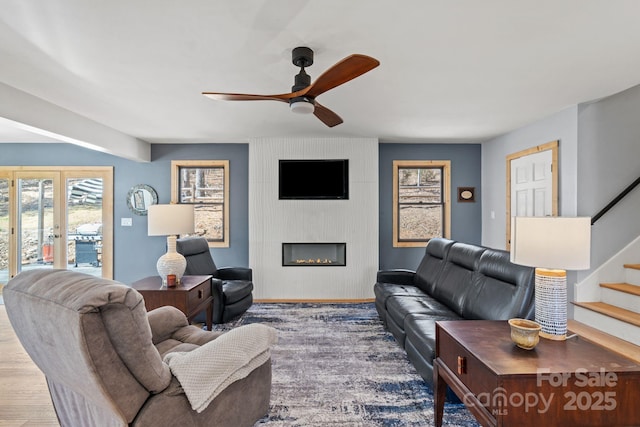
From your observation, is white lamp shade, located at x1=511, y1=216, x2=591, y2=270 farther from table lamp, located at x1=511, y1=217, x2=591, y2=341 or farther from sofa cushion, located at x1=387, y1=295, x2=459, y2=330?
sofa cushion, located at x1=387, y1=295, x2=459, y2=330

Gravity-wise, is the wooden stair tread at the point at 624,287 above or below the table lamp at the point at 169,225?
below

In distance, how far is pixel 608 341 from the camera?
2707 mm

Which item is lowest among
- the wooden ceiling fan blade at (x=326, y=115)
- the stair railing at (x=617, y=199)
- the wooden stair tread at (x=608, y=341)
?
the wooden stair tread at (x=608, y=341)

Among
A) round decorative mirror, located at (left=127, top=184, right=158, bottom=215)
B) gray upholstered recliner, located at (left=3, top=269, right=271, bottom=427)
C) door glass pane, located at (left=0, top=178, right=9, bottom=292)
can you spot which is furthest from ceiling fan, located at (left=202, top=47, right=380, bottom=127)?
door glass pane, located at (left=0, top=178, right=9, bottom=292)

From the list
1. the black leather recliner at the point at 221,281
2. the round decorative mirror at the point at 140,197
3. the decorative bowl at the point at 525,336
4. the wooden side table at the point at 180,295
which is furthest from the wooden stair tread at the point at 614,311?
the round decorative mirror at the point at 140,197

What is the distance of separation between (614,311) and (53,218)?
289 inches

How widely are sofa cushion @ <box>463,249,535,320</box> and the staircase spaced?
1.27 m

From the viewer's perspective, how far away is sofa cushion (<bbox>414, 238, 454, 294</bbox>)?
351 centimetres

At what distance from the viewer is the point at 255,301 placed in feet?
15.6

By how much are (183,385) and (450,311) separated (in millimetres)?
2347

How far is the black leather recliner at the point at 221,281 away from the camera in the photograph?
3.64m

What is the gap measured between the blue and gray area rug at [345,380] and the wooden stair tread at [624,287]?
2.20 meters

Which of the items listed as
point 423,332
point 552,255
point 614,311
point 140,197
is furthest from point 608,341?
point 140,197

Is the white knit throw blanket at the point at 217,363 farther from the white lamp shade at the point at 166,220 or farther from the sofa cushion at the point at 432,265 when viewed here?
the sofa cushion at the point at 432,265
